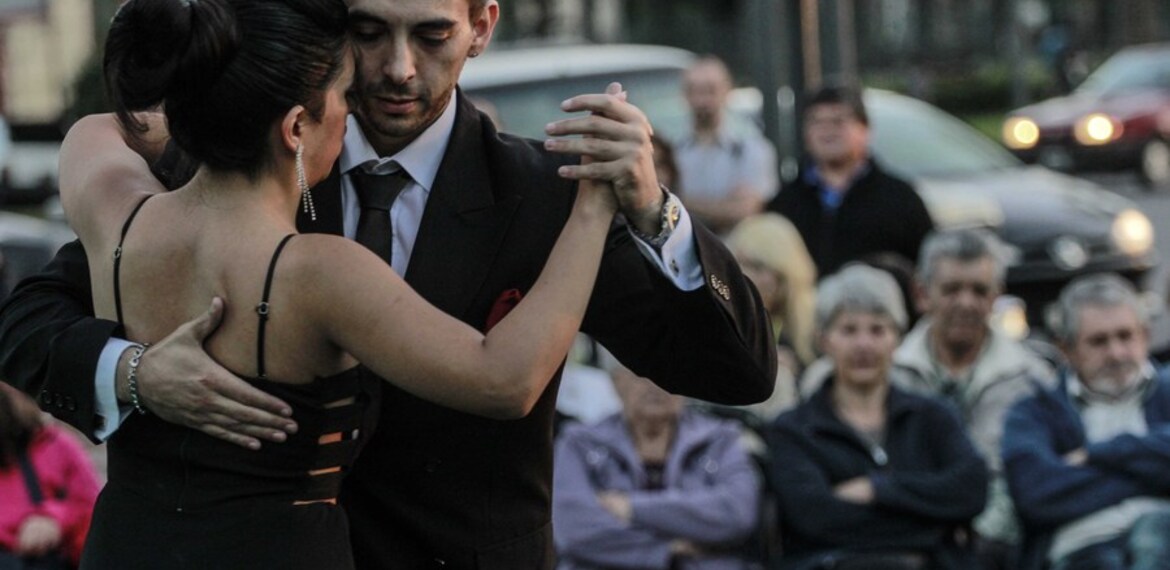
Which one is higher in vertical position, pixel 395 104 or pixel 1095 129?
pixel 395 104

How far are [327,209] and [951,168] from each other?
907 centimetres

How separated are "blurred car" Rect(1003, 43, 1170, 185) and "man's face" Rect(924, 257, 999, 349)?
58.1 ft

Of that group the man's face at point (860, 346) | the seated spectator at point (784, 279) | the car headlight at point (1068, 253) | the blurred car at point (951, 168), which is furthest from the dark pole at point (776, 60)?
the man's face at point (860, 346)

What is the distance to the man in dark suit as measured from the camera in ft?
11.6

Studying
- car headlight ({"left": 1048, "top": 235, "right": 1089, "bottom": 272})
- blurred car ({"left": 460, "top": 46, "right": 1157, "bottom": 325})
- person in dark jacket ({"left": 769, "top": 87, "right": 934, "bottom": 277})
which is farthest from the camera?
car headlight ({"left": 1048, "top": 235, "right": 1089, "bottom": 272})

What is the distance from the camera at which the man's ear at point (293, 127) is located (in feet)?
10.7

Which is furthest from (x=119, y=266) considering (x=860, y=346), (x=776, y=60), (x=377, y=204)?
(x=776, y=60)

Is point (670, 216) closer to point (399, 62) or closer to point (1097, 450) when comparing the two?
point (399, 62)

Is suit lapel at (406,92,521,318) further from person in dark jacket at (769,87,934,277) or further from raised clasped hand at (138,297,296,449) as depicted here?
person in dark jacket at (769,87,934,277)

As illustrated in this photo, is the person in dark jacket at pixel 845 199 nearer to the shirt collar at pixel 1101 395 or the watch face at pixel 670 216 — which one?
the shirt collar at pixel 1101 395

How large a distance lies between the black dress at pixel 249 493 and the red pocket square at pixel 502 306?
28 centimetres

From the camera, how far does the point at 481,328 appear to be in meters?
3.60

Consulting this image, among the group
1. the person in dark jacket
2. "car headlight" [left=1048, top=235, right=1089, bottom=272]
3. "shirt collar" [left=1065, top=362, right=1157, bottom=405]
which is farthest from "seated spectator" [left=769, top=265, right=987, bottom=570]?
"car headlight" [left=1048, top=235, right=1089, bottom=272]

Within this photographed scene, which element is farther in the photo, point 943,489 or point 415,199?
point 943,489
